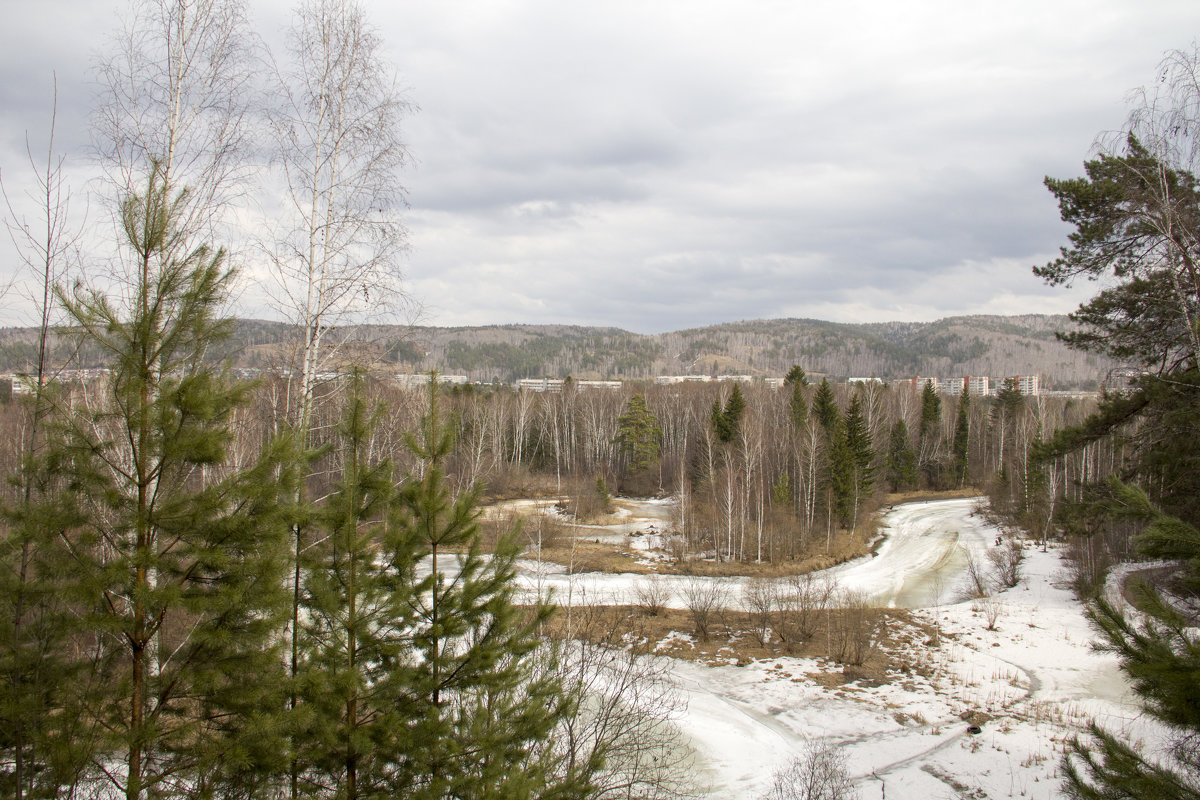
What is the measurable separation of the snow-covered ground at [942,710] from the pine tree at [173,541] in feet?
18.4

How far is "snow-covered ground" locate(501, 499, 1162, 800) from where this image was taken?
11.1m

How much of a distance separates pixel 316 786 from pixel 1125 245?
42.8 ft

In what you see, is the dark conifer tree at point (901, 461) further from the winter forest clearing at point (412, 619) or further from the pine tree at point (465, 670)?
the pine tree at point (465, 670)

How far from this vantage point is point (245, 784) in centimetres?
415

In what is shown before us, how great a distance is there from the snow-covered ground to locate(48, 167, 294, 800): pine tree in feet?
18.4

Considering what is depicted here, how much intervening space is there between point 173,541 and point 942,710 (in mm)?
15147

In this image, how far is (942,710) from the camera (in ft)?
45.9

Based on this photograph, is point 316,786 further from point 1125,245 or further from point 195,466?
point 1125,245

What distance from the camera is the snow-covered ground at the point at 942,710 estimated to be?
11.1m

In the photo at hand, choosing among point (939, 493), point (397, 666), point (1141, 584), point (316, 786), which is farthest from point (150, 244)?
point (939, 493)

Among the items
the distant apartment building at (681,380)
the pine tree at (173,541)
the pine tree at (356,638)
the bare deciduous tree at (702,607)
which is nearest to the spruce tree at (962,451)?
the distant apartment building at (681,380)

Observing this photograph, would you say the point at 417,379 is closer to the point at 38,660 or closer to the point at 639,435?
the point at 38,660

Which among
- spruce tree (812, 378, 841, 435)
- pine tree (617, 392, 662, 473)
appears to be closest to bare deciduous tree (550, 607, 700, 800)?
spruce tree (812, 378, 841, 435)

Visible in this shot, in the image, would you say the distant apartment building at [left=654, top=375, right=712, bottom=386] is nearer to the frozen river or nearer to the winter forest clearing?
the frozen river
